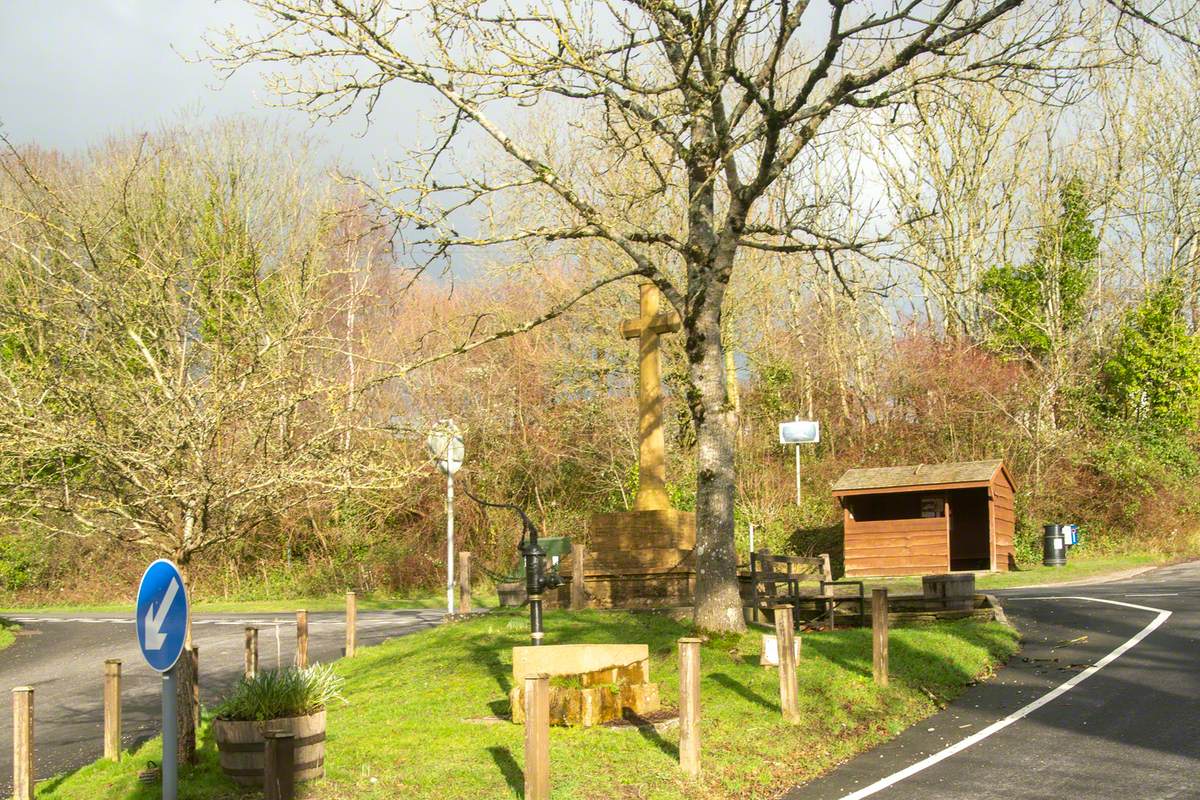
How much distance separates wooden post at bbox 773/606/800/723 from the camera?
10.5 meters

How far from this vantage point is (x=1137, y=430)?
36156mm

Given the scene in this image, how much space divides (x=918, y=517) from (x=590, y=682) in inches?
907

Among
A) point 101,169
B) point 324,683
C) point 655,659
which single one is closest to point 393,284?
point 101,169

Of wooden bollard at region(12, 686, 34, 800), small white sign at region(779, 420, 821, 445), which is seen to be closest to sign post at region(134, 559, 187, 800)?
wooden bollard at region(12, 686, 34, 800)

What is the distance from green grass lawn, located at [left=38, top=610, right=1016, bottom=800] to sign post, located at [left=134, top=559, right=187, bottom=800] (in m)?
2.27

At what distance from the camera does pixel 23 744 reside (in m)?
9.41

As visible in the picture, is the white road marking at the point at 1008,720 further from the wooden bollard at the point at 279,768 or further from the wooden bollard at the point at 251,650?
the wooden bollard at the point at 251,650

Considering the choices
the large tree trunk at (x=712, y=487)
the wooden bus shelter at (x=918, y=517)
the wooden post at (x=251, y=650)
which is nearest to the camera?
the wooden post at (x=251, y=650)

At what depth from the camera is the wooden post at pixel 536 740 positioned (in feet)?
26.0

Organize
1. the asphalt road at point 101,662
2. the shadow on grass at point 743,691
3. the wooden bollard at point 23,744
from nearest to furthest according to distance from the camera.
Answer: the wooden bollard at point 23,744 → the shadow on grass at point 743,691 → the asphalt road at point 101,662

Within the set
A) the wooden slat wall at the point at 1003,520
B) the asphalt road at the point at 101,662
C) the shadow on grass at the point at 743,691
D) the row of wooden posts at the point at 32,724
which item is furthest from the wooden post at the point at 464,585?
the wooden slat wall at the point at 1003,520

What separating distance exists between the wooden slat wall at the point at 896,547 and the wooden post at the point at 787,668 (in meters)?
20.5

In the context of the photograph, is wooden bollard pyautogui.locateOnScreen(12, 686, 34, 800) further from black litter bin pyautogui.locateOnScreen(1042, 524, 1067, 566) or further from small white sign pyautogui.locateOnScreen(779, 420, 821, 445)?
black litter bin pyautogui.locateOnScreen(1042, 524, 1067, 566)

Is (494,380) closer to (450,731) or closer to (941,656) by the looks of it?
(941,656)
